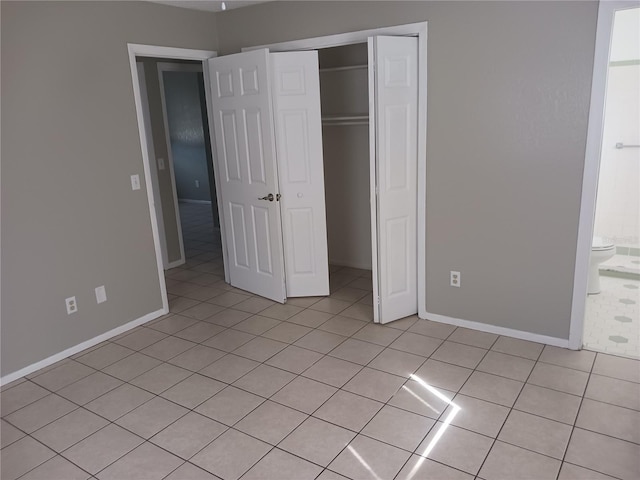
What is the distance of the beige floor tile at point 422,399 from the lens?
8.39 feet

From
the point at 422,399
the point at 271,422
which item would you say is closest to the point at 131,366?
the point at 271,422

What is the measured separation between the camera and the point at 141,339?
3.56m

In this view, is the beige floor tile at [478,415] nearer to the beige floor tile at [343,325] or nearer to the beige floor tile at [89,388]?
the beige floor tile at [343,325]

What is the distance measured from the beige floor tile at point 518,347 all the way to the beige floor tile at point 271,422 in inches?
56.9

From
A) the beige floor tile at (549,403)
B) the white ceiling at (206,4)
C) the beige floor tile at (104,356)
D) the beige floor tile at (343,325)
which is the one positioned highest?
the white ceiling at (206,4)

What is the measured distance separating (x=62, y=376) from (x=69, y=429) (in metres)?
0.64

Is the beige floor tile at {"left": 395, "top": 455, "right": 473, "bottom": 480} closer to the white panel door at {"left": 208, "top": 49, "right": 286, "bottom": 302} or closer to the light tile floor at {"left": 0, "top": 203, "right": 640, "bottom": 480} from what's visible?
the light tile floor at {"left": 0, "top": 203, "right": 640, "bottom": 480}

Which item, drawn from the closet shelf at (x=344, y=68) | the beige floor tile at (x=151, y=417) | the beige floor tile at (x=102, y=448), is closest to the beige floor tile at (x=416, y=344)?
the beige floor tile at (x=151, y=417)

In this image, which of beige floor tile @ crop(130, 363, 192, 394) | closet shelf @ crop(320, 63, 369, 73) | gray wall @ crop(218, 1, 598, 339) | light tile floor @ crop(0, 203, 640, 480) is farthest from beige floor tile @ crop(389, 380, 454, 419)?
closet shelf @ crop(320, 63, 369, 73)

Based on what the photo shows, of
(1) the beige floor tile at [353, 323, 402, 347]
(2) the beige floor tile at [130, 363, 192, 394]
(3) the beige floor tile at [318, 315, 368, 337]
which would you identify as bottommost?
(2) the beige floor tile at [130, 363, 192, 394]

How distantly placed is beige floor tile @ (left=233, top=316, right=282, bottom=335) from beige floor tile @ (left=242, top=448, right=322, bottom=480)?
1371 mm

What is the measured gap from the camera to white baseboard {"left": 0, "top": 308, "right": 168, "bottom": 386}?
10.0ft

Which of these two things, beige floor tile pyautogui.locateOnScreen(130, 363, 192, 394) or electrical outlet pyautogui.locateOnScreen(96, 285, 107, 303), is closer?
beige floor tile pyautogui.locateOnScreen(130, 363, 192, 394)

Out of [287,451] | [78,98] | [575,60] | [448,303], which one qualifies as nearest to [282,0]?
[78,98]
